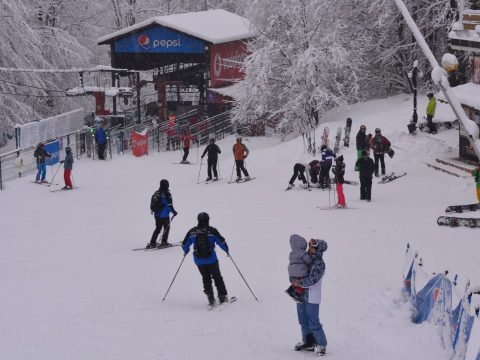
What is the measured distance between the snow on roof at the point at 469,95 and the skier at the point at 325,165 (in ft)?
13.2

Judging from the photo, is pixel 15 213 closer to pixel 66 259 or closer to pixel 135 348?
pixel 66 259

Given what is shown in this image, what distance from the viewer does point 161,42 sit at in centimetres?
3953

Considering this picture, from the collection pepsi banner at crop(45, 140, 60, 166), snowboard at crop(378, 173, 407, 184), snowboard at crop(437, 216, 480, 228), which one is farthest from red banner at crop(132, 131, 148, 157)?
snowboard at crop(437, 216, 480, 228)

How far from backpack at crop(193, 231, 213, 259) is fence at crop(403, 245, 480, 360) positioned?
2827mm

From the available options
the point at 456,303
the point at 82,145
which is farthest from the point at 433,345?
the point at 82,145

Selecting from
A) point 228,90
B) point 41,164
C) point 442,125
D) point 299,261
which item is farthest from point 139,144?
point 299,261

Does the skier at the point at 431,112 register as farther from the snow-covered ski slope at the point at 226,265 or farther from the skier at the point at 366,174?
the skier at the point at 366,174

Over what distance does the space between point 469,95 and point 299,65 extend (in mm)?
11109

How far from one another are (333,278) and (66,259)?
567 cm

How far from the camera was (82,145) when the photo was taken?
31125 millimetres

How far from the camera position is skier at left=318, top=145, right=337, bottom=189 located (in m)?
20.7

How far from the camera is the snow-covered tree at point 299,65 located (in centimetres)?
3138

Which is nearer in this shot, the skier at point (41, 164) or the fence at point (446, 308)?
the fence at point (446, 308)

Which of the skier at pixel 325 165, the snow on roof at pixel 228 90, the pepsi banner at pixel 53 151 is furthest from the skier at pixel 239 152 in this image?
the snow on roof at pixel 228 90
